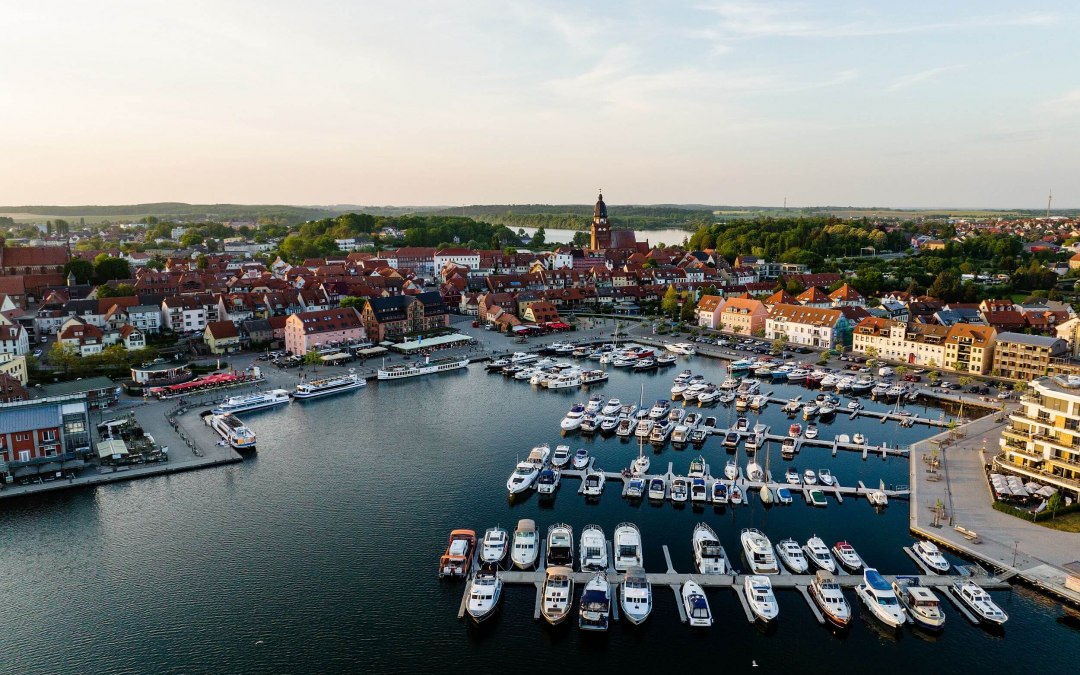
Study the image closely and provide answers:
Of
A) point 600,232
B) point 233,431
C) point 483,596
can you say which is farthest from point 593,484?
point 600,232

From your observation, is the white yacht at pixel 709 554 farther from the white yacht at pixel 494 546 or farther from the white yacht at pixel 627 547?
the white yacht at pixel 494 546

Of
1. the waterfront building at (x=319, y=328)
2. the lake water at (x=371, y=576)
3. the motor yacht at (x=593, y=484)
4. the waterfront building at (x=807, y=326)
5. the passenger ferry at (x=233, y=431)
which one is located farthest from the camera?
the waterfront building at (x=807, y=326)

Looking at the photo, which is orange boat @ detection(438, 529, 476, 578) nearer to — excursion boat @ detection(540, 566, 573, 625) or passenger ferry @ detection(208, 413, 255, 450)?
excursion boat @ detection(540, 566, 573, 625)

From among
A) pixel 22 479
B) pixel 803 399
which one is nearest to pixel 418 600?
pixel 22 479

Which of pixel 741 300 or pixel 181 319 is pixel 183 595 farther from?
pixel 741 300

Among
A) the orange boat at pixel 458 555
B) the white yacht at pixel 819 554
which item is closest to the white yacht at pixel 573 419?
the orange boat at pixel 458 555
